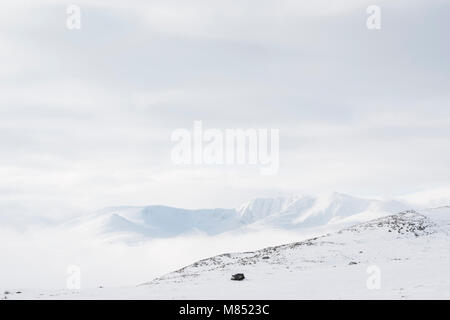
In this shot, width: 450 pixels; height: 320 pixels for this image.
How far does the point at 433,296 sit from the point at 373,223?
159 ft

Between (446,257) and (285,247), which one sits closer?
(446,257)

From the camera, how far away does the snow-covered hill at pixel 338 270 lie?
29.2 meters

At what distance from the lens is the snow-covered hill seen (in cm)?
2923

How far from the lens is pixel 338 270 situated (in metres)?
42.6

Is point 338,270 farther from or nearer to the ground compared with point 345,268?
farther from the ground

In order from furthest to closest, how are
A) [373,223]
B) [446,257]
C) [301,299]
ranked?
[373,223] → [446,257] → [301,299]

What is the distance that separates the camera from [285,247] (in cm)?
6253

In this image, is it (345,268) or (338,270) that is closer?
(338,270)
